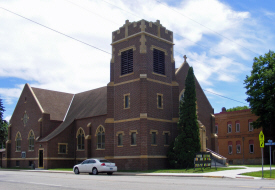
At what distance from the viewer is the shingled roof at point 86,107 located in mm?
42531

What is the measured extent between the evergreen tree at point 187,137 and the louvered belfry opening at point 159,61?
3388mm

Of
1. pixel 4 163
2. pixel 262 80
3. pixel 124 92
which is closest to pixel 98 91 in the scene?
pixel 124 92

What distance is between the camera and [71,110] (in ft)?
162

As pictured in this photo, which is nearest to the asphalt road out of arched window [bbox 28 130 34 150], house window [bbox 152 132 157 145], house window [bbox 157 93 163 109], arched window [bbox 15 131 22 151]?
house window [bbox 152 132 157 145]

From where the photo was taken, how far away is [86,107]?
45.6 metres

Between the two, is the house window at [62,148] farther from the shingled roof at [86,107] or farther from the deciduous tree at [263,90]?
the deciduous tree at [263,90]

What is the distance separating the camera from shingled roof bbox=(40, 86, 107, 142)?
1674 inches

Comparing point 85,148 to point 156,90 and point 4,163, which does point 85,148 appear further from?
point 4,163

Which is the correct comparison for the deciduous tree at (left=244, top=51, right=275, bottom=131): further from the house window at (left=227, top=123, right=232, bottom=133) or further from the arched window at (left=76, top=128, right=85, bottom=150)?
the arched window at (left=76, top=128, right=85, bottom=150)

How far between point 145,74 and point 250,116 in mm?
26406

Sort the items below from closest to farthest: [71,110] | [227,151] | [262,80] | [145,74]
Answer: [145,74]
[262,80]
[71,110]
[227,151]

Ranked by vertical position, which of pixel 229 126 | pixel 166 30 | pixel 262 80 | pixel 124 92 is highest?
pixel 166 30

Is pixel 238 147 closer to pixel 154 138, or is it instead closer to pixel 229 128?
pixel 229 128

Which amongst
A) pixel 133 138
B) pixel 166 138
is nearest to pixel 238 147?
pixel 166 138
